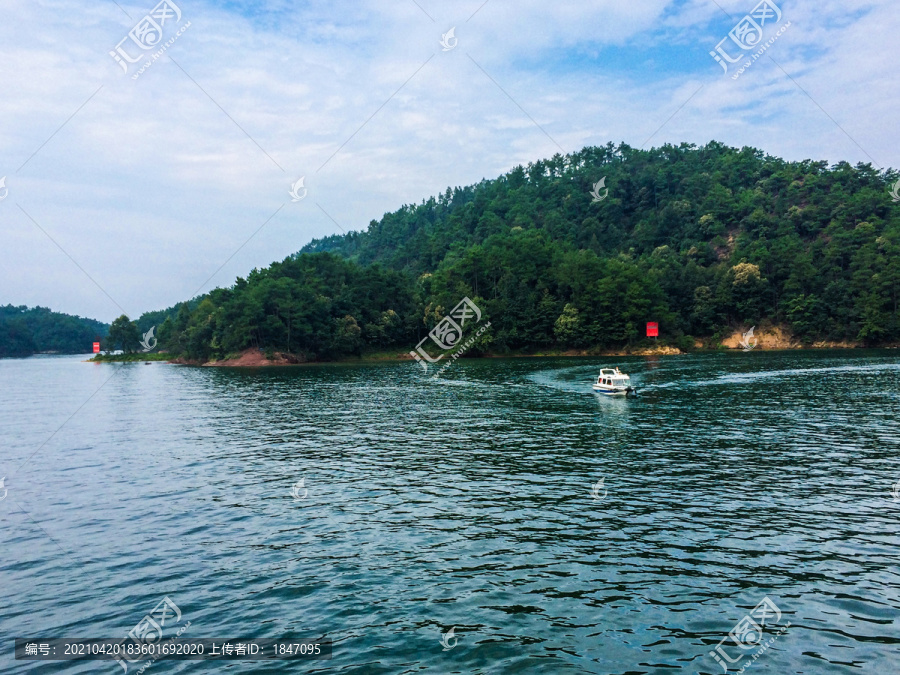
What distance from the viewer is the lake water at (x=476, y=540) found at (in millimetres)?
15242

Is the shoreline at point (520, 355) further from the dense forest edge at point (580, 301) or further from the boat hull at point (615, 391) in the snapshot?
the boat hull at point (615, 391)

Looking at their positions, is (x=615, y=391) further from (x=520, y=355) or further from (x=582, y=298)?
(x=582, y=298)

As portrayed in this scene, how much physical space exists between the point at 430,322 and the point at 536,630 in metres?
160

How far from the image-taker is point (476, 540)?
22.6m

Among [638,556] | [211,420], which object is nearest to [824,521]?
[638,556]

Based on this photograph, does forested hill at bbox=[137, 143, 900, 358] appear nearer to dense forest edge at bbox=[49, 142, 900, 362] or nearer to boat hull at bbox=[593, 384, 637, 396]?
dense forest edge at bbox=[49, 142, 900, 362]

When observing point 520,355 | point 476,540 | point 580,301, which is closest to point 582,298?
point 580,301

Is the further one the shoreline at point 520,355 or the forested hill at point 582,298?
the forested hill at point 582,298

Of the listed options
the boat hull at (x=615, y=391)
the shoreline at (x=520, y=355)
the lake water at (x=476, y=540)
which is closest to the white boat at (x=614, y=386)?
the boat hull at (x=615, y=391)

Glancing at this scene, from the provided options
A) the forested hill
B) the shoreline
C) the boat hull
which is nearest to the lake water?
the boat hull

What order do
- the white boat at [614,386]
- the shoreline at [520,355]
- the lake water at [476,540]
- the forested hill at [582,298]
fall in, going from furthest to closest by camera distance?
the forested hill at [582,298] < the shoreline at [520,355] < the white boat at [614,386] < the lake water at [476,540]

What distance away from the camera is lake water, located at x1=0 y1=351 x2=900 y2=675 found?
50.0ft

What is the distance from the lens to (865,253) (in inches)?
6501

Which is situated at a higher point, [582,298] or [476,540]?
[582,298]
